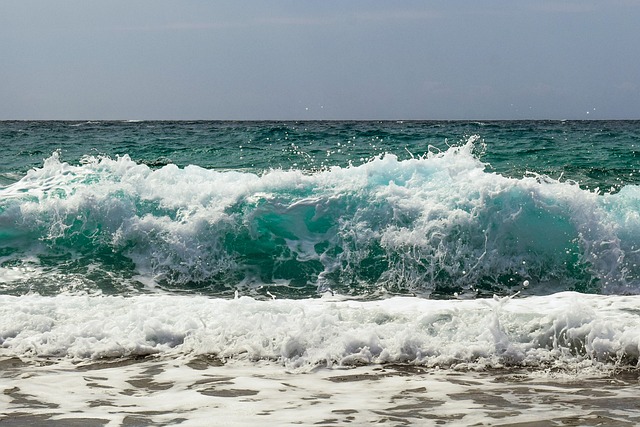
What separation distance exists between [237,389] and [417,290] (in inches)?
144

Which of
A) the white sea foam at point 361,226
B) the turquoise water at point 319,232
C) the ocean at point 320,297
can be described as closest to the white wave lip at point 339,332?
the ocean at point 320,297

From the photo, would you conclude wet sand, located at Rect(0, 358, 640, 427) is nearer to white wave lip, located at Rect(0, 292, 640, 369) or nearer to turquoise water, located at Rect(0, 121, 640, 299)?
white wave lip, located at Rect(0, 292, 640, 369)

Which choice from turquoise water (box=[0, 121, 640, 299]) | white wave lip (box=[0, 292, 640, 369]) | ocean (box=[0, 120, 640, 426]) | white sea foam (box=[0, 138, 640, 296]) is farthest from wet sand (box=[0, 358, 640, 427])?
white sea foam (box=[0, 138, 640, 296])

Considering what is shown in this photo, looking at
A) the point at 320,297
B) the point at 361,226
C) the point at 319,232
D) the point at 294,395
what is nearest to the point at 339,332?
the point at 294,395

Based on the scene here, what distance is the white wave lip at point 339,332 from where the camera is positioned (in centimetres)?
530

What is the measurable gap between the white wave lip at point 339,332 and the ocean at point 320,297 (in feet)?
0.06

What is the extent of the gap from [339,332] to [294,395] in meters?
1.11

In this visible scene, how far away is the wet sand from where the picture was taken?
4.07 m

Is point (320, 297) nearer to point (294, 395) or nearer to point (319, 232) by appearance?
point (319, 232)

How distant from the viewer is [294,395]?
4.57 m

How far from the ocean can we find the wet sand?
20 mm

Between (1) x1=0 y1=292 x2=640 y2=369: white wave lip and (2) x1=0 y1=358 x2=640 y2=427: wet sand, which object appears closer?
(2) x1=0 y1=358 x2=640 y2=427: wet sand

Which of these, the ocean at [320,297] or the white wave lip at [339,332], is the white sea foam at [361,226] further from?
the white wave lip at [339,332]

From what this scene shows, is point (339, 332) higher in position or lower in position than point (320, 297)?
higher
